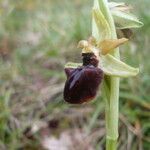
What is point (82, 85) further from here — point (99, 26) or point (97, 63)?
point (99, 26)

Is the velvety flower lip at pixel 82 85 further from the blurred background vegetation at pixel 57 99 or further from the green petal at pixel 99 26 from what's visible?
the blurred background vegetation at pixel 57 99

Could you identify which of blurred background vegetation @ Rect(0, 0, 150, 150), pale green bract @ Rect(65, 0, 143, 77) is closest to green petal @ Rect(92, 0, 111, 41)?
pale green bract @ Rect(65, 0, 143, 77)

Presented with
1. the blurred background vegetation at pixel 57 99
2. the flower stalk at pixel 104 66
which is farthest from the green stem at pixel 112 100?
the blurred background vegetation at pixel 57 99

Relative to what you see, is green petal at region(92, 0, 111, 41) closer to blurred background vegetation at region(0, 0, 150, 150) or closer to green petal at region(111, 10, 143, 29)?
green petal at region(111, 10, 143, 29)

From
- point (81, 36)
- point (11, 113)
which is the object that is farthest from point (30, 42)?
point (11, 113)

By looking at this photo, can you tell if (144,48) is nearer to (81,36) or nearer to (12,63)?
(81,36)

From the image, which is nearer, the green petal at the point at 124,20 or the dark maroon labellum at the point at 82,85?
the dark maroon labellum at the point at 82,85
